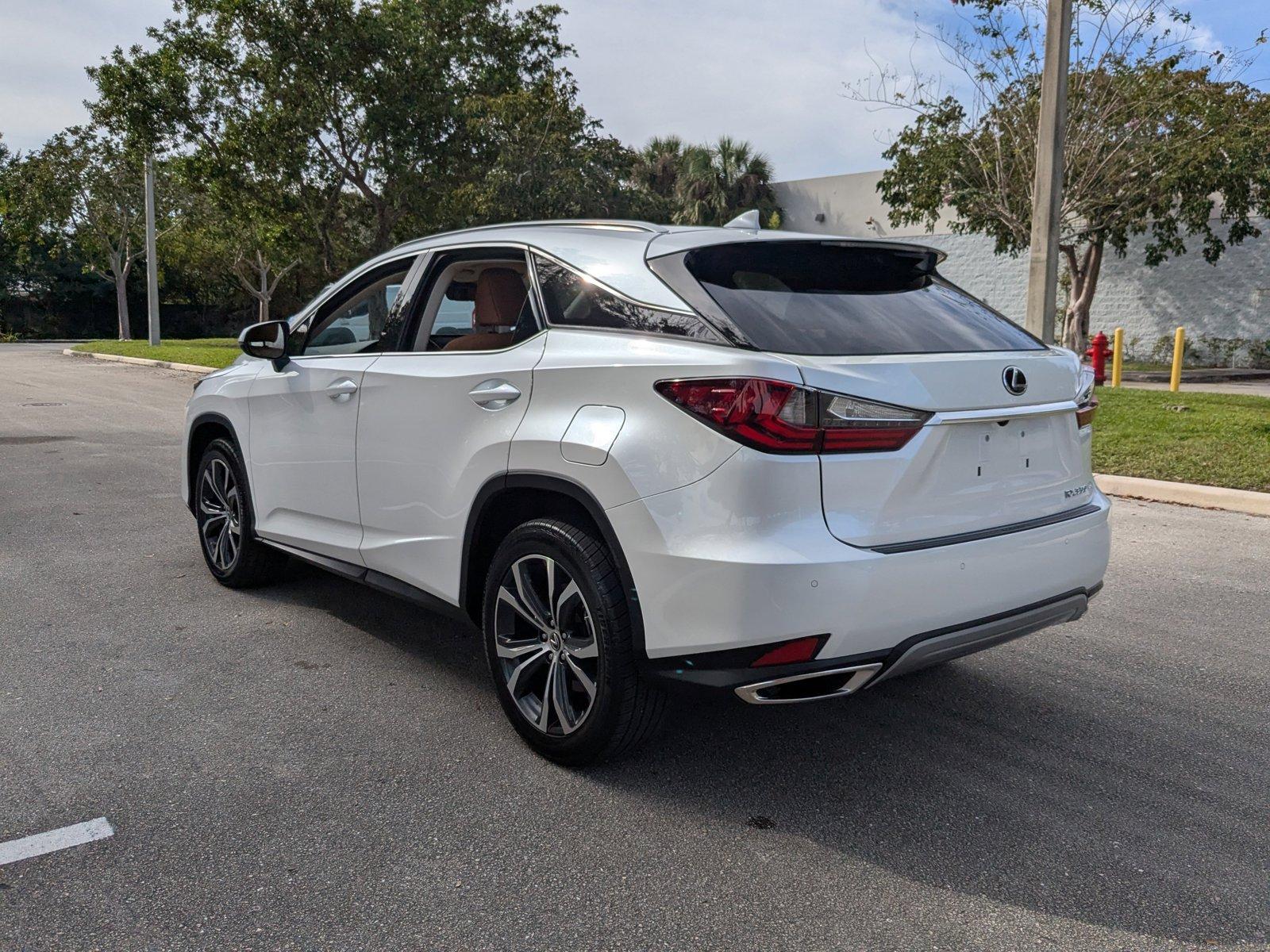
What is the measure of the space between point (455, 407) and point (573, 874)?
1.63 metres

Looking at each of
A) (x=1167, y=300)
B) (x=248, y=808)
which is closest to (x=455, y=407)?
(x=248, y=808)

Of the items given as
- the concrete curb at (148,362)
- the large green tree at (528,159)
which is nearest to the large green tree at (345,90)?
the large green tree at (528,159)

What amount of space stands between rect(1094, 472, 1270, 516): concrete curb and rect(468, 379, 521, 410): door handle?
20.9ft

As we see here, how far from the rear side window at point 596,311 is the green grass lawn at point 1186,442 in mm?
6512

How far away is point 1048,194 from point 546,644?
9.38m

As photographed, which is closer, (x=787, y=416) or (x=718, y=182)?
(x=787, y=416)

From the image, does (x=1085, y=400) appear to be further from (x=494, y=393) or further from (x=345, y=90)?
(x=345, y=90)

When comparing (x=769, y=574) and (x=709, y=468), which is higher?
(x=709, y=468)

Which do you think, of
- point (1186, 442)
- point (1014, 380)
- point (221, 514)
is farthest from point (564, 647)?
point (1186, 442)

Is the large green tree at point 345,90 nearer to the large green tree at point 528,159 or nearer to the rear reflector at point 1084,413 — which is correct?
the large green tree at point 528,159

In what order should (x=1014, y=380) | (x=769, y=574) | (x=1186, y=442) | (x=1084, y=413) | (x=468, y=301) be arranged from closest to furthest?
(x=769, y=574) → (x=1014, y=380) → (x=1084, y=413) → (x=468, y=301) → (x=1186, y=442)

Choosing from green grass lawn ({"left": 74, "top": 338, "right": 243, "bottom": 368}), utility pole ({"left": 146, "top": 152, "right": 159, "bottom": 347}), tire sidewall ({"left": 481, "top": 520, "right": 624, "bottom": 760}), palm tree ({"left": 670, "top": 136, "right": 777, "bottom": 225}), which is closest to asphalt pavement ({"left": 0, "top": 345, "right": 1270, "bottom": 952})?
tire sidewall ({"left": 481, "top": 520, "right": 624, "bottom": 760})

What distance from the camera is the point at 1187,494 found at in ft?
26.4

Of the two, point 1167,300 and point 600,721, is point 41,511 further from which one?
Result: point 1167,300
